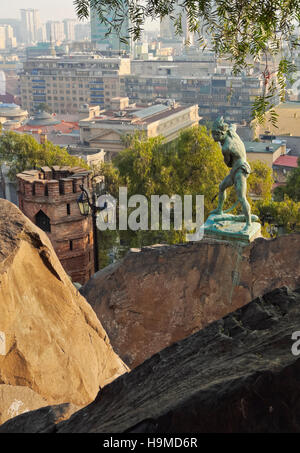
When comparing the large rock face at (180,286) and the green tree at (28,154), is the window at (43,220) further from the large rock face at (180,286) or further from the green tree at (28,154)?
the green tree at (28,154)

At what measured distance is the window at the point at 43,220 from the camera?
57.3 ft

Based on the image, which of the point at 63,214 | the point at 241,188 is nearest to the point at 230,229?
the point at 241,188

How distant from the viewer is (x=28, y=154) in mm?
29000

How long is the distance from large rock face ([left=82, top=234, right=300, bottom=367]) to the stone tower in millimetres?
5815

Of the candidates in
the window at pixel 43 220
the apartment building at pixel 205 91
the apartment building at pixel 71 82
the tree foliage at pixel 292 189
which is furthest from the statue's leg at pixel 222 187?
the apartment building at pixel 71 82

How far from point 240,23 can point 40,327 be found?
4.16m

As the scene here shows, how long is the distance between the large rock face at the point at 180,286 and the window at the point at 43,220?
5.89 meters

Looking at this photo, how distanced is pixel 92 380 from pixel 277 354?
3.64m

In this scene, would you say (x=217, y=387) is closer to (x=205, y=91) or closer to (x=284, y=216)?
(x=284, y=216)

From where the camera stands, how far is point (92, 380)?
6988 mm

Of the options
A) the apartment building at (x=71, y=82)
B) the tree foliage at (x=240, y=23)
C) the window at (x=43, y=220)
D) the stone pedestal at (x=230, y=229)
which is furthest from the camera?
the apartment building at (x=71, y=82)

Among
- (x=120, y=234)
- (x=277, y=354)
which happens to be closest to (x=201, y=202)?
(x=120, y=234)

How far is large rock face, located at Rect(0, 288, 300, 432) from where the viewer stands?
330 cm
